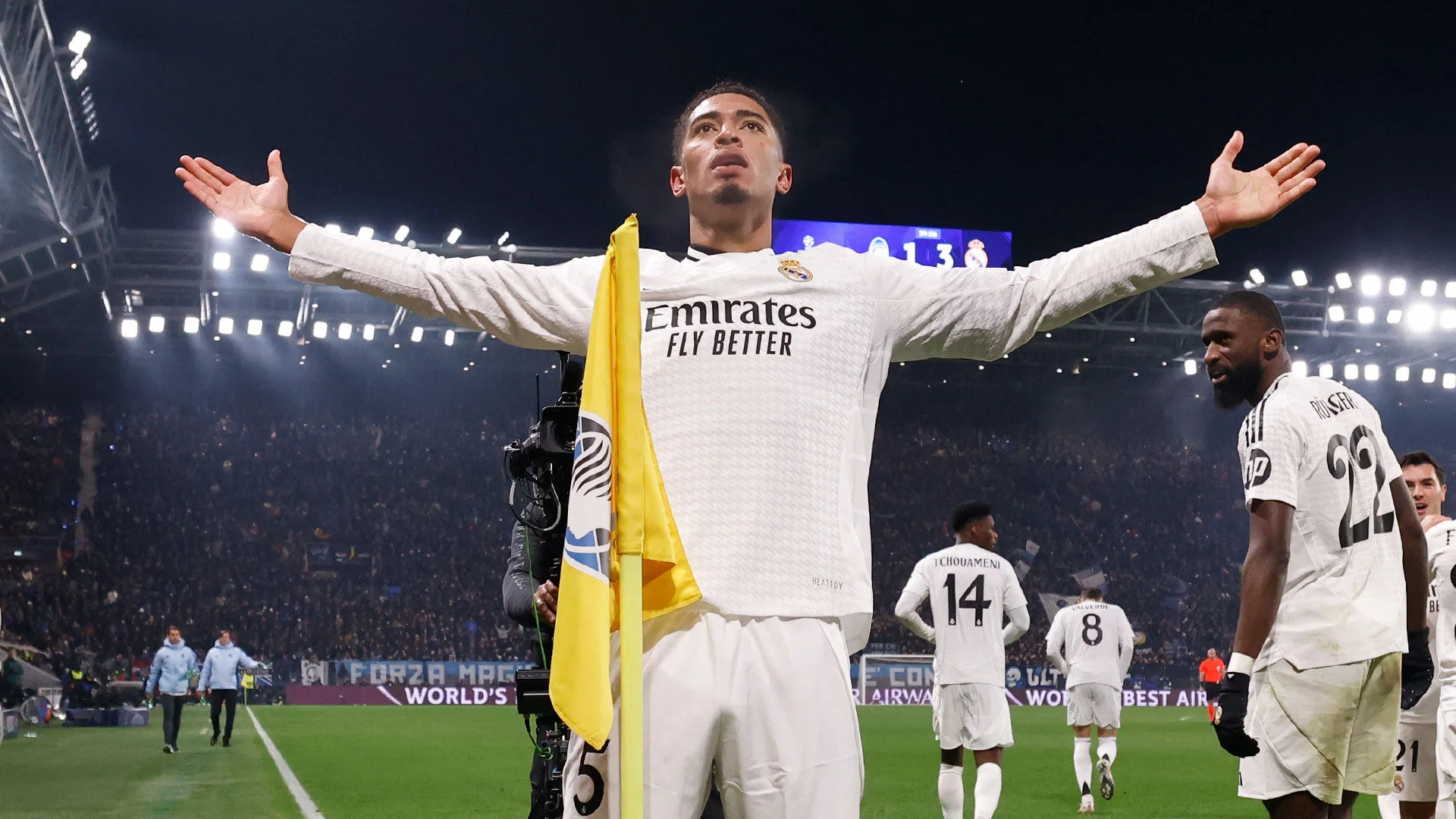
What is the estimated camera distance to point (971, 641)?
10672mm

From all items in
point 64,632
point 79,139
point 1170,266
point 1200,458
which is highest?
point 79,139

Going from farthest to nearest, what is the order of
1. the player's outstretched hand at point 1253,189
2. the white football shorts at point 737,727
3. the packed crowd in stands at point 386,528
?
1. the packed crowd in stands at point 386,528
2. the player's outstretched hand at point 1253,189
3. the white football shorts at point 737,727

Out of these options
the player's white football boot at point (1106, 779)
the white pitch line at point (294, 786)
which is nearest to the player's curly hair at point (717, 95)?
the white pitch line at point (294, 786)

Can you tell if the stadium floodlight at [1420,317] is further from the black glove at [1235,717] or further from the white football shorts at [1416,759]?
the black glove at [1235,717]

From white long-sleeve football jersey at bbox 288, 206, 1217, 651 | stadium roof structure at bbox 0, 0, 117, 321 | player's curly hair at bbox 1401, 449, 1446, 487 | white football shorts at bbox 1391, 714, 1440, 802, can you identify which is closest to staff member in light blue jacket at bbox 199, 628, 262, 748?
stadium roof structure at bbox 0, 0, 117, 321

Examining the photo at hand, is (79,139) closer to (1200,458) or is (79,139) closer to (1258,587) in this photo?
(1258,587)

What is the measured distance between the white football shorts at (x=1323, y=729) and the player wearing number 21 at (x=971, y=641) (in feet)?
19.1

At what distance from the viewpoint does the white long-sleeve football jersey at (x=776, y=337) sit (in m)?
2.76

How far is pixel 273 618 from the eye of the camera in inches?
1351

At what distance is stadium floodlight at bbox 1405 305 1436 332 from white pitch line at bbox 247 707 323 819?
2763cm

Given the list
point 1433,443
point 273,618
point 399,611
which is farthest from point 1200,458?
point 273,618

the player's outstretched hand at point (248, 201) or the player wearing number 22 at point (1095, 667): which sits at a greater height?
the player's outstretched hand at point (248, 201)

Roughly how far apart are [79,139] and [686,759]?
22.6 m

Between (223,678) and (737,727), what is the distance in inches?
726
